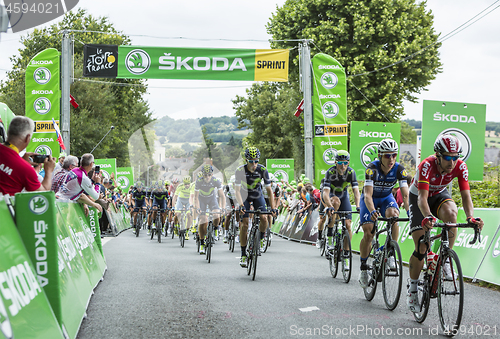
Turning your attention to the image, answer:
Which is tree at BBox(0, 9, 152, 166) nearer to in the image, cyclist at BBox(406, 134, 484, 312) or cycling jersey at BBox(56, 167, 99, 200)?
cycling jersey at BBox(56, 167, 99, 200)

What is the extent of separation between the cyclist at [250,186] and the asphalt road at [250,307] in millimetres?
820

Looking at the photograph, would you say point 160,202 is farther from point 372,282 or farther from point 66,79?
point 372,282

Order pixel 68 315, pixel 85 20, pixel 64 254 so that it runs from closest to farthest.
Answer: pixel 68 315, pixel 64 254, pixel 85 20

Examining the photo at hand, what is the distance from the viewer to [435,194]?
551 centimetres

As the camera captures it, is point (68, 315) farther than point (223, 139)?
No

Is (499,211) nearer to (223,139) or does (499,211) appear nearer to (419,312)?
(419,312)

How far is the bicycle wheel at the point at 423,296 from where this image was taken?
4.96 m

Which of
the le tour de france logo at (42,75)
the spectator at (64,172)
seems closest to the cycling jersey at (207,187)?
the spectator at (64,172)

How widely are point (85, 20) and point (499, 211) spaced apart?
39468 millimetres

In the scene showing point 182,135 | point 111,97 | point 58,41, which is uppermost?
point 58,41

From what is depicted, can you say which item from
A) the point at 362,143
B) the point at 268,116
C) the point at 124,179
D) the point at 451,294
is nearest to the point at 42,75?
the point at 362,143

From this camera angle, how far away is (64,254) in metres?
4.91

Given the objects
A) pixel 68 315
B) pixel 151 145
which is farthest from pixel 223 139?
pixel 68 315

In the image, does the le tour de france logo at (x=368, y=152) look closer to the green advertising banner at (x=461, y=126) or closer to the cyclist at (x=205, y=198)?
the green advertising banner at (x=461, y=126)
